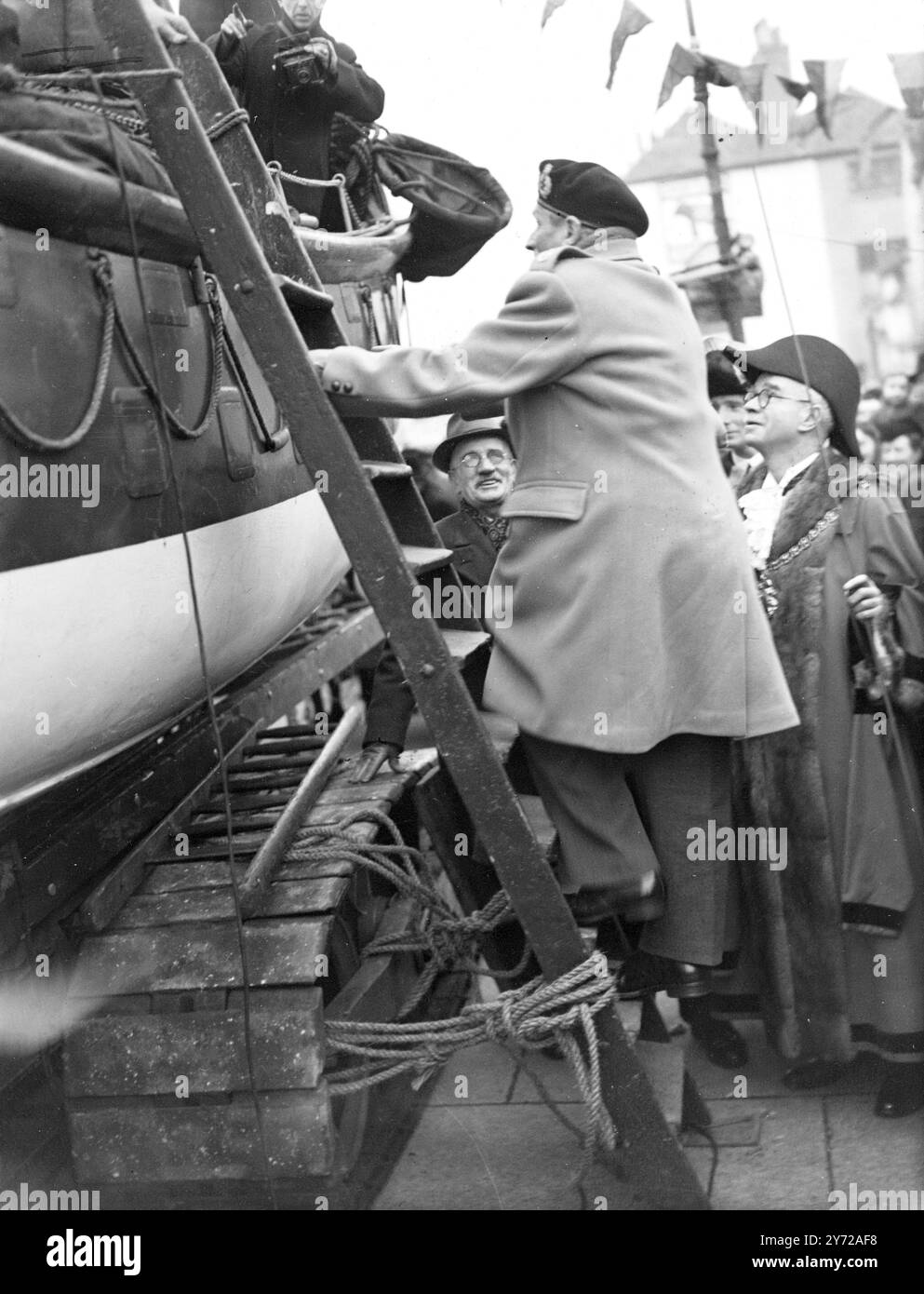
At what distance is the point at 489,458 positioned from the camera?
3771mm

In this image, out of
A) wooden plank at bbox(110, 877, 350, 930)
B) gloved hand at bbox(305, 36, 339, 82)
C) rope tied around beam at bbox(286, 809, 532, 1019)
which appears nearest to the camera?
wooden plank at bbox(110, 877, 350, 930)

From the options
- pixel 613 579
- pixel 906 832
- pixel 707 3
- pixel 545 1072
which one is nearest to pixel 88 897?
pixel 613 579

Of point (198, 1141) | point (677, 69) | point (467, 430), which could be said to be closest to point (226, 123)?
point (677, 69)

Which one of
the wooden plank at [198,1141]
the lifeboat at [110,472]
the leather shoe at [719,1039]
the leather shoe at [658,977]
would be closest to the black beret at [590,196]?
the lifeboat at [110,472]

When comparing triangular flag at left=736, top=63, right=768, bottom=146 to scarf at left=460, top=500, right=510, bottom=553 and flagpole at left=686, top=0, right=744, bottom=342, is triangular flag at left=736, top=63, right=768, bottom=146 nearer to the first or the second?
flagpole at left=686, top=0, right=744, bottom=342

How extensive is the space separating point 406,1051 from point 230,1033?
0.37m

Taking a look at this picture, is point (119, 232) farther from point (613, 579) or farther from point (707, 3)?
point (707, 3)

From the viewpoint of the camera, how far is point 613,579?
9.43 ft

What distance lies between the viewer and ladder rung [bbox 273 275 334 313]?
2.85m

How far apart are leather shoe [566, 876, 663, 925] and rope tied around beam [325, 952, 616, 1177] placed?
0.21m

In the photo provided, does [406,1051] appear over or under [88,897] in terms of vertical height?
under

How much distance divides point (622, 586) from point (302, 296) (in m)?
0.86

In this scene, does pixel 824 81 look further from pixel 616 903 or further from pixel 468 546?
pixel 616 903

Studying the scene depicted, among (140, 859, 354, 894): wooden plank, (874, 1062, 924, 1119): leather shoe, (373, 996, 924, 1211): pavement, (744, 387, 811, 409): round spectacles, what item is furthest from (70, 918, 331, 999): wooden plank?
(744, 387, 811, 409): round spectacles
